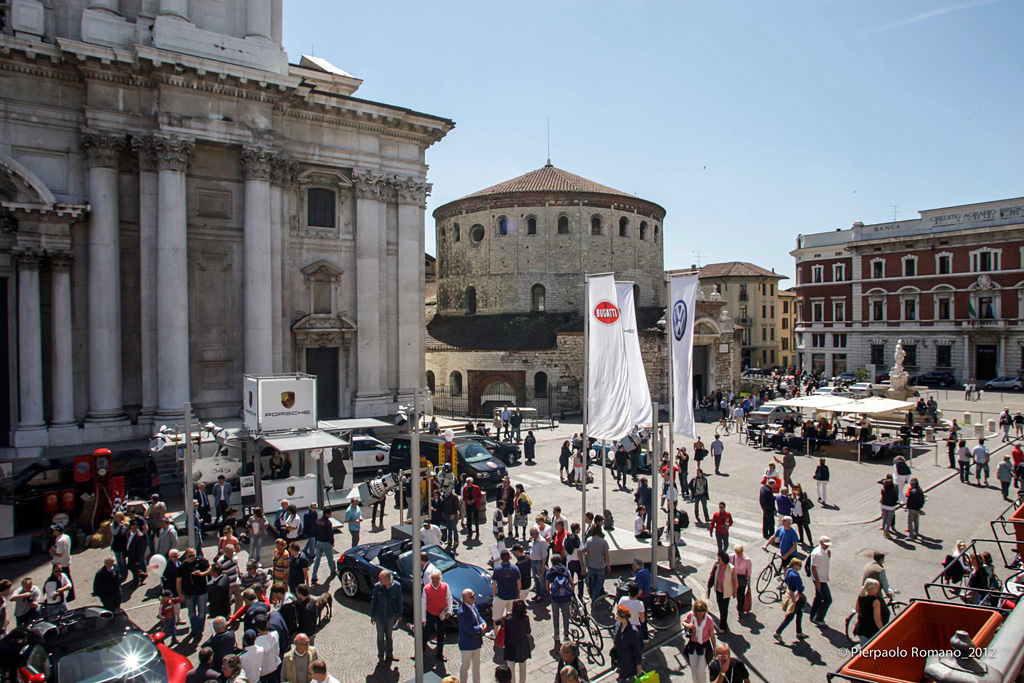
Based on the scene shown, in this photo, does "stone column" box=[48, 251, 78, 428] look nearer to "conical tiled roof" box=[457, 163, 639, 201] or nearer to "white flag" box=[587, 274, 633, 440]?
"white flag" box=[587, 274, 633, 440]

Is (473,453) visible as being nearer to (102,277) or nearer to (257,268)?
(257,268)

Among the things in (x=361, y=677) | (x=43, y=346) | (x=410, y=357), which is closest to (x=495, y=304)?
(x=410, y=357)

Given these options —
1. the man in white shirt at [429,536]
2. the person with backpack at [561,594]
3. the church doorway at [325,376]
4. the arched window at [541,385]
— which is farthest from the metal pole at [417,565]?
the arched window at [541,385]

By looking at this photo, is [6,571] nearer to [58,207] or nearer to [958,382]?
[58,207]

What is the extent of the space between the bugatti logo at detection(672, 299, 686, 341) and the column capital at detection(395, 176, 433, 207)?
16.7m

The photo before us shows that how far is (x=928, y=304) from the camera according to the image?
48.4m

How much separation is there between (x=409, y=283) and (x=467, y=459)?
992 centimetres

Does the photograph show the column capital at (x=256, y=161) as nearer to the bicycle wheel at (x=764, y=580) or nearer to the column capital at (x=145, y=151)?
the column capital at (x=145, y=151)

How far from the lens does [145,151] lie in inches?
773

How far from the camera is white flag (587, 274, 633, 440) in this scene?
38.5ft

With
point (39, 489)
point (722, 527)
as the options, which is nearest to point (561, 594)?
point (722, 527)

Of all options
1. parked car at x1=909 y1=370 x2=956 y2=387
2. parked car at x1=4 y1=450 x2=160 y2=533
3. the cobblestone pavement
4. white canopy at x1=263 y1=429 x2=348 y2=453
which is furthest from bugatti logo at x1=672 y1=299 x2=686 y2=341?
parked car at x1=909 y1=370 x2=956 y2=387

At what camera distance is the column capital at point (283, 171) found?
72.0 ft

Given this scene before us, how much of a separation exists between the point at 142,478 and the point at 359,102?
596 inches
